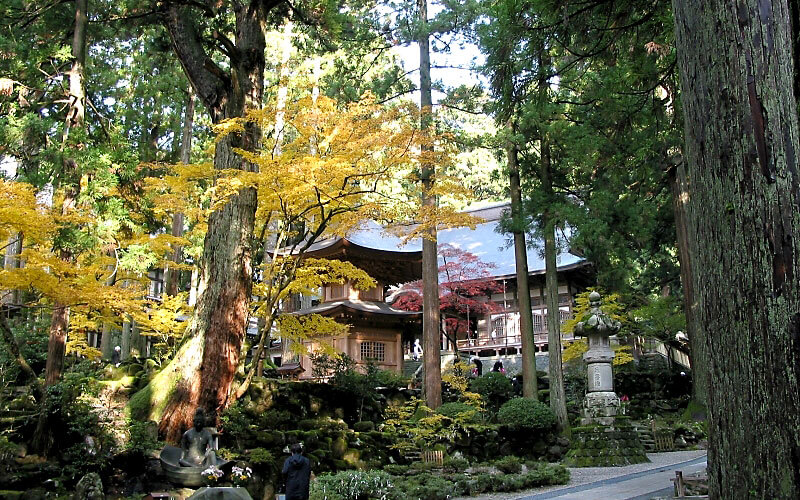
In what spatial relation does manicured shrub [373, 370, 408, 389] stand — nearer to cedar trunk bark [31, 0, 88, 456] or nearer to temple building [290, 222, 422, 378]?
temple building [290, 222, 422, 378]

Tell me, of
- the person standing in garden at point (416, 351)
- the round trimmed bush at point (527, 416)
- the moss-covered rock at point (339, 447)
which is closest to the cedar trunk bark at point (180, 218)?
the moss-covered rock at point (339, 447)

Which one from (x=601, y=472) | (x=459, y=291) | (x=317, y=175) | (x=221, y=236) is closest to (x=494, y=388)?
(x=459, y=291)

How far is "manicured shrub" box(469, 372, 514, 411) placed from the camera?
65.1 feet

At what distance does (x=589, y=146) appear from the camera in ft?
52.1

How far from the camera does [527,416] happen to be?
632 inches

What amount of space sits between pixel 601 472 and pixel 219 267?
8.31 m

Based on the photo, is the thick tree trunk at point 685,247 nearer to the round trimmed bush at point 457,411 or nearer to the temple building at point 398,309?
the temple building at point 398,309

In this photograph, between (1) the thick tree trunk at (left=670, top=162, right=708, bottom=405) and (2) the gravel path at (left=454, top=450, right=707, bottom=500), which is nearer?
(2) the gravel path at (left=454, top=450, right=707, bottom=500)

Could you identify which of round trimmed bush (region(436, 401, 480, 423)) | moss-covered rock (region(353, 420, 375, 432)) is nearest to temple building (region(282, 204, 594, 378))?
round trimmed bush (region(436, 401, 480, 423))

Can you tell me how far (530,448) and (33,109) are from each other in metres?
14.1

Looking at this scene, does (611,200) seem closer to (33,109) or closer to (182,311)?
(182,311)

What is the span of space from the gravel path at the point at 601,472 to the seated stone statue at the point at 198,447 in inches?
154

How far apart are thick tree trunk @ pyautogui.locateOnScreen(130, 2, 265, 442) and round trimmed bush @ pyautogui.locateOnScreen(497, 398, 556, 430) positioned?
8.18 meters

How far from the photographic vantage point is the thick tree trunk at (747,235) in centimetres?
287
